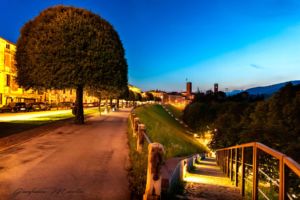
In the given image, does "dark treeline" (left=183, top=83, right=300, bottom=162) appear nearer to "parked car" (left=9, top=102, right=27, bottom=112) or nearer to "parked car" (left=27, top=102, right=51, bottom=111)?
"parked car" (left=27, top=102, right=51, bottom=111)

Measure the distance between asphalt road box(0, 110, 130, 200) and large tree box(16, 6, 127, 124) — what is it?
10.6 metres

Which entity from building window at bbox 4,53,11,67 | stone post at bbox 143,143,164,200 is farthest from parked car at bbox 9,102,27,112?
stone post at bbox 143,143,164,200

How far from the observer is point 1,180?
28.8 feet

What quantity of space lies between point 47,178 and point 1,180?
3.57ft

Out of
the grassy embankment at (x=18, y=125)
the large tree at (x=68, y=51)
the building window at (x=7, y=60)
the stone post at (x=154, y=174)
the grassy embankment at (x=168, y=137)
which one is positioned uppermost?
the building window at (x=7, y=60)

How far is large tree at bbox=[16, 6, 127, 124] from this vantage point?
25.6 meters

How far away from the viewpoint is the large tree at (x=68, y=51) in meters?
25.6

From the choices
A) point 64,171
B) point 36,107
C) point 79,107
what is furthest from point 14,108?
point 64,171

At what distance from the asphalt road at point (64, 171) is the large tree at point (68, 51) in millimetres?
10565

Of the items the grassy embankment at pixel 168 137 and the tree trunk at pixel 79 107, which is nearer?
the grassy embankment at pixel 168 137

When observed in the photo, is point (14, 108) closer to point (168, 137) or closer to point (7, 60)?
point (7, 60)

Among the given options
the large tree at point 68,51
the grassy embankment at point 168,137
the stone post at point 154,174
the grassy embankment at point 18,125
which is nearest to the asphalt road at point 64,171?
the stone post at point 154,174

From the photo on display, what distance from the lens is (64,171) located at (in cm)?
998

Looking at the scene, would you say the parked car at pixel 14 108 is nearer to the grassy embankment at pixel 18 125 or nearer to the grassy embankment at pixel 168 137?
the grassy embankment at pixel 168 137
